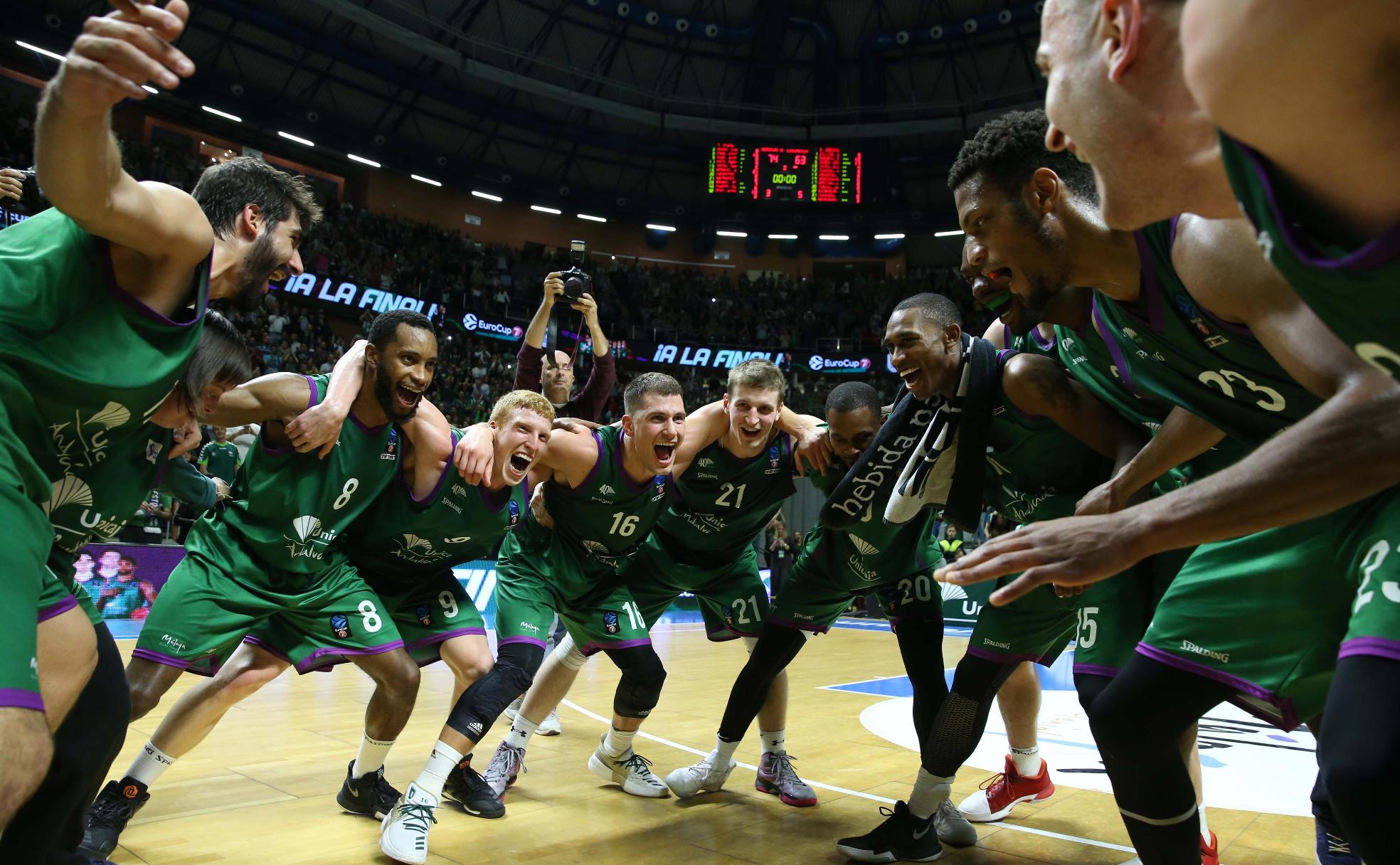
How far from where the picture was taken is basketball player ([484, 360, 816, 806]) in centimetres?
441

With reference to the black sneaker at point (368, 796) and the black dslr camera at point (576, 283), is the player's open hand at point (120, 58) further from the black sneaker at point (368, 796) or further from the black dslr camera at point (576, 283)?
the black dslr camera at point (576, 283)

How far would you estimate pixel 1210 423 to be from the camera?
235 centimetres

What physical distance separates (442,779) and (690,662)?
5855 mm

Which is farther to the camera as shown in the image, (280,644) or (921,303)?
(280,644)

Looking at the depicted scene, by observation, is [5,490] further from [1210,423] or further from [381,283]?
[381,283]

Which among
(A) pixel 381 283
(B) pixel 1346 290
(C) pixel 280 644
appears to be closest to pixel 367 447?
(C) pixel 280 644

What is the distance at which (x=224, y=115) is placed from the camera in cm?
2081

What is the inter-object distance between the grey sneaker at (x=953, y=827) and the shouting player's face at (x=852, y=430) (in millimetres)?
1469

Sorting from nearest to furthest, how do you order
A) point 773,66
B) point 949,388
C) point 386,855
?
point 386,855, point 949,388, point 773,66

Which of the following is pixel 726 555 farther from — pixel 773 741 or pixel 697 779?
pixel 697 779

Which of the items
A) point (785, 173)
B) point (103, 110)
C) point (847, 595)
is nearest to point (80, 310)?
point (103, 110)

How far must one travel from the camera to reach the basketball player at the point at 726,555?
14.5 ft

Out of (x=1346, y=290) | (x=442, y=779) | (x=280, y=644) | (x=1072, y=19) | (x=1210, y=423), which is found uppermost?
(x=1072, y=19)

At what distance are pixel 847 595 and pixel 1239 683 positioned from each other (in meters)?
2.29
